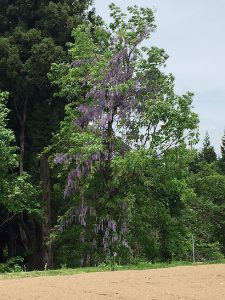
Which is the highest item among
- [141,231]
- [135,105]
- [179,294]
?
[135,105]

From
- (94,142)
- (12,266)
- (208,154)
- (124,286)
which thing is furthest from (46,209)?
(208,154)

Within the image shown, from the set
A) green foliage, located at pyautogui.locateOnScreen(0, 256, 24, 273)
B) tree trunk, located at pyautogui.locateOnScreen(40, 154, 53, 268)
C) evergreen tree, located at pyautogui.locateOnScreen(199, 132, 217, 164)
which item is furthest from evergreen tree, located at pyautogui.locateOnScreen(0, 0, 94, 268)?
evergreen tree, located at pyautogui.locateOnScreen(199, 132, 217, 164)

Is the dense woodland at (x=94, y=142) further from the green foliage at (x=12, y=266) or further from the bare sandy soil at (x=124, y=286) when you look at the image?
the bare sandy soil at (x=124, y=286)

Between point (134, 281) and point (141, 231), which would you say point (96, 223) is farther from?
point (134, 281)

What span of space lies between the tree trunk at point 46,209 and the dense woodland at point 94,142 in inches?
1.9

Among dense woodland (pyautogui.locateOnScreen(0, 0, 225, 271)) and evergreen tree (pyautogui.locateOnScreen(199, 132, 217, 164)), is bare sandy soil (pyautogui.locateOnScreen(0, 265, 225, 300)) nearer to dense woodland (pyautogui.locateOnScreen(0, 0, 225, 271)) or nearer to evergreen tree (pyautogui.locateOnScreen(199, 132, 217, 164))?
dense woodland (pyautogui.locateOnScreen(0, 0, 225, 271))

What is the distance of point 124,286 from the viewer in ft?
32.0

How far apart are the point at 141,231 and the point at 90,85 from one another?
583cm

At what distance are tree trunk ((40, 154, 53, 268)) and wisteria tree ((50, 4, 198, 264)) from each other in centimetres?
255

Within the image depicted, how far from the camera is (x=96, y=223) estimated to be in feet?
60.1

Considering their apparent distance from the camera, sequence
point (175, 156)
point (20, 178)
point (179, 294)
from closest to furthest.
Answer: point (179, 294)
point (175, 156)
point (20, 178)

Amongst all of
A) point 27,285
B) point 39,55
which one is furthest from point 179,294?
point 39,55

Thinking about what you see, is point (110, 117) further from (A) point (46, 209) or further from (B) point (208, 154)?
(B) point (208, 154)

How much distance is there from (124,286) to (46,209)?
496 inches
